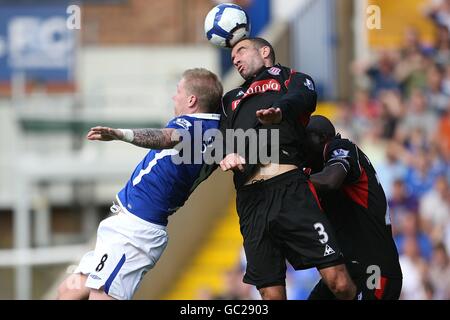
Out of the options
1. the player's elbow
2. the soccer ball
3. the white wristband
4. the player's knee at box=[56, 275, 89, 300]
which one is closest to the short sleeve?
the player's elbow

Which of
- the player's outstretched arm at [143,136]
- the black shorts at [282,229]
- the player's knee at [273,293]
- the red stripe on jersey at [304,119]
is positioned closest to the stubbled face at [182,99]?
the player's outstretched arm at [143,136]

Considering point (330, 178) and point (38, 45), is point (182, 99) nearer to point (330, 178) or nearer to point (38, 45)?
point (330, 178)

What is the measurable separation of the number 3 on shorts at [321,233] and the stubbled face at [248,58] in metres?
1.07

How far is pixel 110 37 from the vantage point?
22.4m

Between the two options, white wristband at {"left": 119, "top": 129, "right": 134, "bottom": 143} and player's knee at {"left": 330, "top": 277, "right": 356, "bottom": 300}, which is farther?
player's knee at {"left": 330, "top": 277, "right": 356, "bottom": 300}

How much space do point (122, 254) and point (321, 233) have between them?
4.38 feet

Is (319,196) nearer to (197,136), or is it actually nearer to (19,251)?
(197,136)

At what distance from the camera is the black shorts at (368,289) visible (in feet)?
25.7

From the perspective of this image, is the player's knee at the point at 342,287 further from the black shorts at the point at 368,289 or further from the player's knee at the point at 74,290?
the player's knee at the point at 74,290

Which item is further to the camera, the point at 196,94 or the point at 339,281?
the point at 196,94

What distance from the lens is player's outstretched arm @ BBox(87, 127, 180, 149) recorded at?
23.1ft

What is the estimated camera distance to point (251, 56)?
25.0 ft

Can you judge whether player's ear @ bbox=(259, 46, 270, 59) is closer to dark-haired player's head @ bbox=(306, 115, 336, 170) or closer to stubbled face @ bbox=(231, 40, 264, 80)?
stubbled face @ bbox=(231, 40, 264, 80)

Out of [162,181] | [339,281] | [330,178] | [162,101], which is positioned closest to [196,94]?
[162,181]
